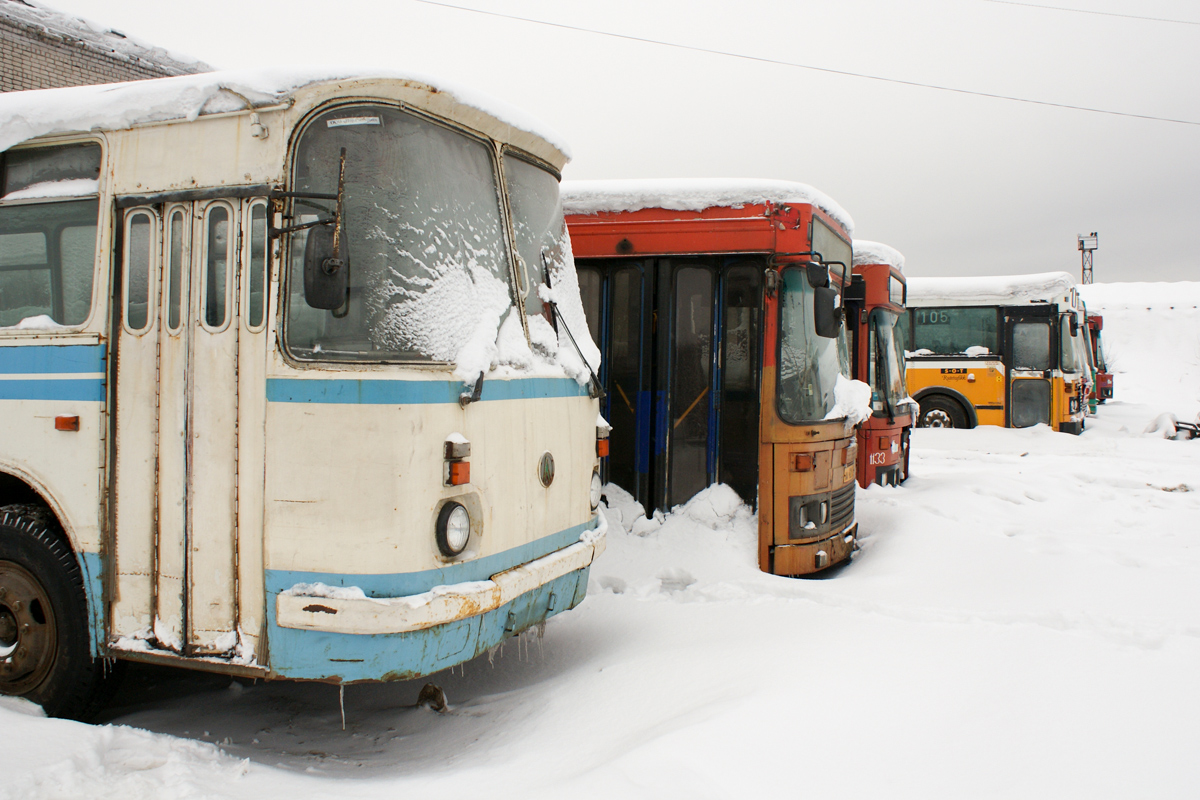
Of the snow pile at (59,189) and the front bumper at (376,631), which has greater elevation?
the snow pile at (59,189)

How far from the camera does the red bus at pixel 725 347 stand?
231 inches

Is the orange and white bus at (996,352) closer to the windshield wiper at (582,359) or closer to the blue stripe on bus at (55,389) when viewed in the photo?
the windshield wiper at (582,359)

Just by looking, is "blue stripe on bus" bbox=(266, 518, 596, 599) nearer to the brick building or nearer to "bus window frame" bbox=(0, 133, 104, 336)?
"bus window frame" bbox=(0, 133, 104, 336)

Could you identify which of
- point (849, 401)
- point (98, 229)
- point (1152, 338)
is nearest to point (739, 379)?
point (849, 401)

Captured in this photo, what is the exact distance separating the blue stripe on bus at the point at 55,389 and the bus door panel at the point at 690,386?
3.79m

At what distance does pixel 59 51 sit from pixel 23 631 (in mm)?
13517

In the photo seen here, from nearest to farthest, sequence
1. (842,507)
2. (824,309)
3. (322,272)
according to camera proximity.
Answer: (322,272), (824,309), (842,507)

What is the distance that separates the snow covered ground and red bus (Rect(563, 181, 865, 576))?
31cm

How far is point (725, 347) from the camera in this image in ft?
19.9

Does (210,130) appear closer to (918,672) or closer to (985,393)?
(918,672)

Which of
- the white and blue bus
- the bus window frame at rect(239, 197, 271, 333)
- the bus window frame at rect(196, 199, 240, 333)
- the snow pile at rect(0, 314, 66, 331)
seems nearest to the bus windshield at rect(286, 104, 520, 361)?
the white and blue bus

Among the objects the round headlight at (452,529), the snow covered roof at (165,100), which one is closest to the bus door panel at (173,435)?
the snow covered roof at (165,100)

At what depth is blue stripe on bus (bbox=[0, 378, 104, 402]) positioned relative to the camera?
3426 mm

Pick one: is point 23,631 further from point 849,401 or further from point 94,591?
point 849,401
